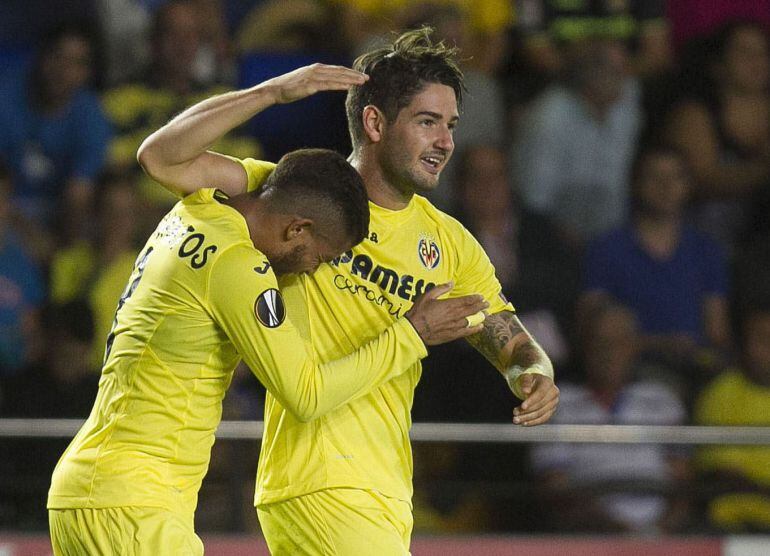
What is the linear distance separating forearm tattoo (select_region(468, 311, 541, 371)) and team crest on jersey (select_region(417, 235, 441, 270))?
0.24 metres

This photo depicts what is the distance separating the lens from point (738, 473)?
6.64 metres

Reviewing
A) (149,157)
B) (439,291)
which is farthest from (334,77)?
(439,291)

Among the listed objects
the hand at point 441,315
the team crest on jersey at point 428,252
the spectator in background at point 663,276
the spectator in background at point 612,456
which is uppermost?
the team crest on jersey at point 428,252

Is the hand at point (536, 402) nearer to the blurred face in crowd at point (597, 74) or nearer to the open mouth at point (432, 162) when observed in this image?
the open mouth at point (432, 162)

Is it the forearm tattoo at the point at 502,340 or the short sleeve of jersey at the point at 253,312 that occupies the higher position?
the short sleeve of jersey at the point at 253,312

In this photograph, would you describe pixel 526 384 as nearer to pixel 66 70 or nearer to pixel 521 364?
pixel 521 364

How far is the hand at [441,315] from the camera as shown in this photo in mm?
3744

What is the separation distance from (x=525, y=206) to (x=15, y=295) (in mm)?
2634

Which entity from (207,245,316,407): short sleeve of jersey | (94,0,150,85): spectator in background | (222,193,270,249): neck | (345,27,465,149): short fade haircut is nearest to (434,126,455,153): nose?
(345,27,465,149): short fade haircut

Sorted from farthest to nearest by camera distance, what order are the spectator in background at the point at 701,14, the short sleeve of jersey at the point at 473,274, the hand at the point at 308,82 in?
1. the spectator in background at the point at 701,14
2. the short sleeve of jersey at the point at 473,274
3. the hand at the point at 308,82

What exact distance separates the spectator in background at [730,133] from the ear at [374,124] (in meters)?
3.69

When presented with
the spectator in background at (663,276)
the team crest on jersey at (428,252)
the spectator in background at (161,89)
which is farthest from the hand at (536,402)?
the spectator in background at (161,89)

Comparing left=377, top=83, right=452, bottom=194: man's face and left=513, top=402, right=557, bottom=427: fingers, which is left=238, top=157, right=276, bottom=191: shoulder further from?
left=513, top=402, right=557, bottom=427: fingers

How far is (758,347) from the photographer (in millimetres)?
6977
